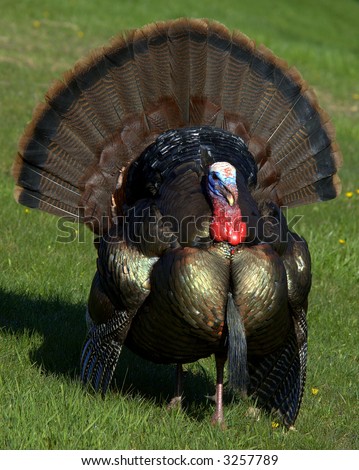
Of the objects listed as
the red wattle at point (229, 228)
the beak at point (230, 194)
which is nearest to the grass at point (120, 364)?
the red wattle at point (229, 228)

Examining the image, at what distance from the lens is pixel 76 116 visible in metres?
5.85

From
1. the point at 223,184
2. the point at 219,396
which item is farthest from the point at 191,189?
the point at 219,396

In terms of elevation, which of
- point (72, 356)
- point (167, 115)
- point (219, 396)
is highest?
point (167, 115)

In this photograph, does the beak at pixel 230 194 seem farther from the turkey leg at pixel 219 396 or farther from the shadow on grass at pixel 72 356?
the shadow on grass at pixel 72 356

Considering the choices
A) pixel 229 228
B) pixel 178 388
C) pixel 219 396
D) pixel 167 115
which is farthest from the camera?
pixel 167 115

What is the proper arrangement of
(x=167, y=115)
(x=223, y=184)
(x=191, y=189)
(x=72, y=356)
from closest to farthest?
(x=223, y=184) → (x=191, y=189) → (x=167, y=115) → (x=72, y=356)

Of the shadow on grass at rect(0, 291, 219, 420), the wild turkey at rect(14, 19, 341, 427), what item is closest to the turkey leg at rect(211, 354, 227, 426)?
the wild turkey at rect(14, 19, 341, 427)

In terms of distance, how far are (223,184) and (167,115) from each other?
1373 mm

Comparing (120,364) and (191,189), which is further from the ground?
(191,189)

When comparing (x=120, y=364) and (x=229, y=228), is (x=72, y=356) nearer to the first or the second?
(x=120, y=364)

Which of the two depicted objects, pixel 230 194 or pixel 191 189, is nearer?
pixel 230 194

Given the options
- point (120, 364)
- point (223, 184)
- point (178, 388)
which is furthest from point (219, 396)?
point (223, 184)

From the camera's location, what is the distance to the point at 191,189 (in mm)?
4793

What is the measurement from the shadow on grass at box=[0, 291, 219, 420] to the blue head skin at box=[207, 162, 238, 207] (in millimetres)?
1393
